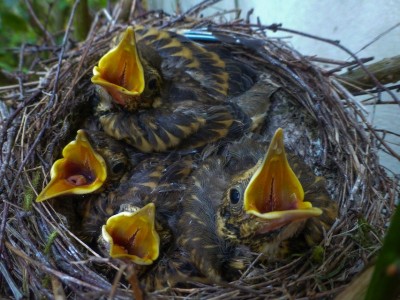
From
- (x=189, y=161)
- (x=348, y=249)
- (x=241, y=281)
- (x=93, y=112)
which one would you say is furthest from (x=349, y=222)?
(x=93, y=112)

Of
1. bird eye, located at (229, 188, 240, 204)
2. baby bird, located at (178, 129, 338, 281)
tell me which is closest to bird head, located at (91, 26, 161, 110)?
baby bird, located at (178, 129, 338, 281)

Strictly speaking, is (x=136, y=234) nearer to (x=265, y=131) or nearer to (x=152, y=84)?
(x=152, y=84)

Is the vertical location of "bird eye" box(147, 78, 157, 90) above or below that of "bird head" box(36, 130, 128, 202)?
above

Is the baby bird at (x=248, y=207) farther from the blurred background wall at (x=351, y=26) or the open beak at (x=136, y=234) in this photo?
the blurred background wall at (x=351, y=26)

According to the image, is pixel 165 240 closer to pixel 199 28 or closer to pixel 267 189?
pixel 267 189

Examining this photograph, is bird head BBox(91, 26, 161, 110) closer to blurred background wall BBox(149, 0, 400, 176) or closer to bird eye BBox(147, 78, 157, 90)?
bird eye BBox(147, 78, 157, 90)

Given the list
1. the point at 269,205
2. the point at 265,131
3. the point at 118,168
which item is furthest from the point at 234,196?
the point at 265,131
